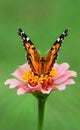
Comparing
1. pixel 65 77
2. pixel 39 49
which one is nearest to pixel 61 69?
pixel 65 77

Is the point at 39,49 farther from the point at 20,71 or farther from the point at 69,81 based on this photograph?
the point at 69,81

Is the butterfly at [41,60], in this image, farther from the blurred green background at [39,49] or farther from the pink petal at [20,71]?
the blurred green background at [39,49]

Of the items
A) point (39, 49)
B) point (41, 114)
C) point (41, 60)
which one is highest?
point (39, 49)

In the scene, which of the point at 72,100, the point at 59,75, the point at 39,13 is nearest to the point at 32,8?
the point at 39,13

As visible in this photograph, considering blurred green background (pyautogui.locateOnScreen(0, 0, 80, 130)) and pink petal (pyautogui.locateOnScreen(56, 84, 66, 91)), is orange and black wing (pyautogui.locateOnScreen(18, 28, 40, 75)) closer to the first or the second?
pink petal (pyautogui.locateOnScreen(56, 84, 66, 91))

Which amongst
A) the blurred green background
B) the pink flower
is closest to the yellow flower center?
the pink flower

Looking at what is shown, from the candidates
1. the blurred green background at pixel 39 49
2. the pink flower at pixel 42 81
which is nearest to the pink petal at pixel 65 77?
the pink flower at pixel 42 81
